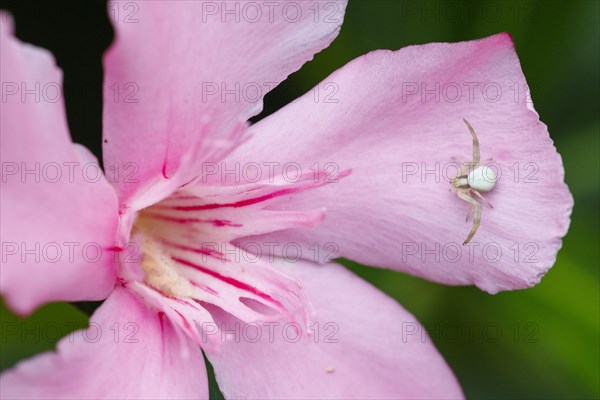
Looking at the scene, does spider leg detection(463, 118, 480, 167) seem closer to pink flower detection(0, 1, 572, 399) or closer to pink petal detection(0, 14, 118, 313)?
pink flower detection(0, 1, 572, 399)

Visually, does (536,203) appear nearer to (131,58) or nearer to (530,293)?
(530,293)

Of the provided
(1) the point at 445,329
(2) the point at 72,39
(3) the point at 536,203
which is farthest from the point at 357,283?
(2) the point at 72,39

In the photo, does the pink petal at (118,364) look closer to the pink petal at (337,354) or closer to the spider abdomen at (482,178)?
the pink petal at (337,354)

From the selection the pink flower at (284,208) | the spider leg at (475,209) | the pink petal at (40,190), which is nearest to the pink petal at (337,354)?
the pink flower at (284,208)

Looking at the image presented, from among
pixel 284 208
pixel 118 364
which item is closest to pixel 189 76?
pixel 284 208

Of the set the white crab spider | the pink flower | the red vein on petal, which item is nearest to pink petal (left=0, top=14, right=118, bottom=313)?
the pink flower

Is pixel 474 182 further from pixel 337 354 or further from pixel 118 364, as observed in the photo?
pixel 118 364
